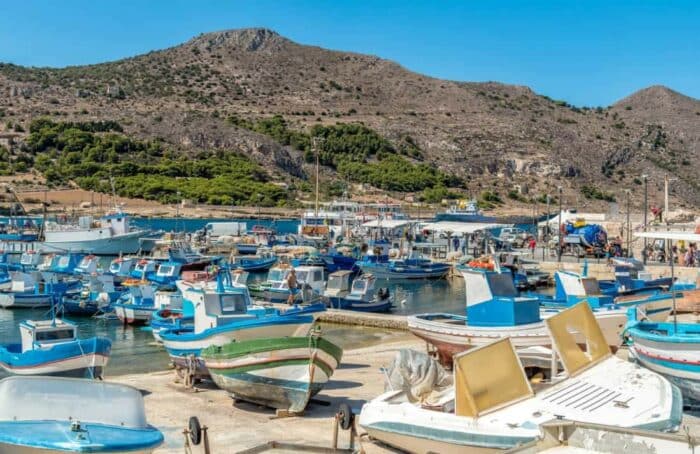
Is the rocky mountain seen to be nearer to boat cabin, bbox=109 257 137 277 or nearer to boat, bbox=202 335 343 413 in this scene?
boat cabin, bbox=109 257 137 277

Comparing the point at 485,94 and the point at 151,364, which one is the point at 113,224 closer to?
the point at 151,364

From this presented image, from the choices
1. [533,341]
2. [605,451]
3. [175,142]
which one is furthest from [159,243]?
[175,142]

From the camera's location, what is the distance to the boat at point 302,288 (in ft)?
107

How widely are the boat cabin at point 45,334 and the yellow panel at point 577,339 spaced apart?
1092 cm

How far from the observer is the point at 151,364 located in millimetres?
23281

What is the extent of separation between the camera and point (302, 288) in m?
32.8

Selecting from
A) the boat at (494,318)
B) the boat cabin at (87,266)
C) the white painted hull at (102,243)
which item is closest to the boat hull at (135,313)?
the boat cabin at (87,266)

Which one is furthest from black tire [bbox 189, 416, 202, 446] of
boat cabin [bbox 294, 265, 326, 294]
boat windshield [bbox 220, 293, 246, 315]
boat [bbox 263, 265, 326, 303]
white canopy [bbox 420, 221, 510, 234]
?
white canopy [bbox 420, 221, 510, 234]

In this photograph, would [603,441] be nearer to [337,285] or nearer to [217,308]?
[217,308]

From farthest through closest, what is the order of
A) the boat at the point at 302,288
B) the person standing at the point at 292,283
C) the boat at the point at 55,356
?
the person standing at the point at 292,283, the boat at the point at 302,288, the boat at the point at 55,356

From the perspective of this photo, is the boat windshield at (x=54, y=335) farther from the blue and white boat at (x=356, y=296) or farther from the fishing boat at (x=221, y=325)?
the blue and white boat at (x=356, y=296)

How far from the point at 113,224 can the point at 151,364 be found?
46.3 m

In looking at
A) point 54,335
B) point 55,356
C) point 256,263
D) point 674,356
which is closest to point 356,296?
point 54,335

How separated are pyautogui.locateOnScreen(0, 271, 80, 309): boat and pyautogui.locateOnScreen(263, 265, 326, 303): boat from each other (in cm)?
844
